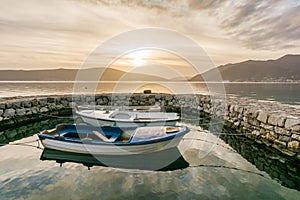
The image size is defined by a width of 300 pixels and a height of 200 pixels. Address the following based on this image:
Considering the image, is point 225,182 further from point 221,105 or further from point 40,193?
point 221,105

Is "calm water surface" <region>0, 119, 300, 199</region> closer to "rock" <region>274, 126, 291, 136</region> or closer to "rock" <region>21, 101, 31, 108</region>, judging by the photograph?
"rock" <region>274, 126, 291, 136</region>

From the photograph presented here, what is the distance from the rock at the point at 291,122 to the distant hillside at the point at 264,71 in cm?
11143

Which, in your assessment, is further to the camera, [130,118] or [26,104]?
A: [26,104]

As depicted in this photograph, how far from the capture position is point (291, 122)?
25.9 feet

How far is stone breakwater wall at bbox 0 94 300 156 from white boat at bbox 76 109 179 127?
12.8ft

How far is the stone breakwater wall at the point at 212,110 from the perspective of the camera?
8.23 meters

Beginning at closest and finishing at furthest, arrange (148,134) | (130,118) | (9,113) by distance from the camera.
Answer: (148,134) < (130,118) < (9,113)

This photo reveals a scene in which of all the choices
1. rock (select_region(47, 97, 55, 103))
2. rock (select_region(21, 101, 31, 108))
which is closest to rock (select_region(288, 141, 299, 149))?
rock (select_region(21, 101, 31, 108))

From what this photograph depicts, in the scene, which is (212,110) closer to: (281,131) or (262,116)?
(262,116)

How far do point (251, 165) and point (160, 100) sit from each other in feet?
46.9

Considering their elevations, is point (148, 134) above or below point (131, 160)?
above

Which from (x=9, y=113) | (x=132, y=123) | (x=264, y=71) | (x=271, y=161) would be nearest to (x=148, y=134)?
(x=132, y=123)

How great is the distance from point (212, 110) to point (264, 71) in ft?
440

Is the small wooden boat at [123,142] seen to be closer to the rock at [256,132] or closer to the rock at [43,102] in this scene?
the rock at [256,132]
